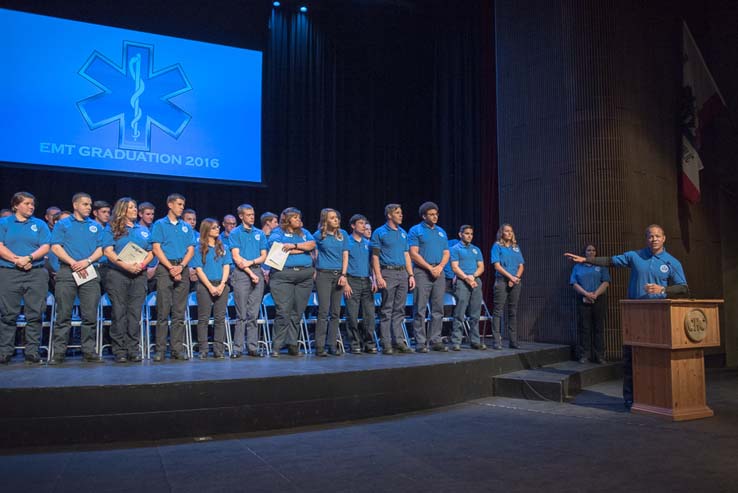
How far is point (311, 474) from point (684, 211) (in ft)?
25.6

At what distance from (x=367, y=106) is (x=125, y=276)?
6557 mm

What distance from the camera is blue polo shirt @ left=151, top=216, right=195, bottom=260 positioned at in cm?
545

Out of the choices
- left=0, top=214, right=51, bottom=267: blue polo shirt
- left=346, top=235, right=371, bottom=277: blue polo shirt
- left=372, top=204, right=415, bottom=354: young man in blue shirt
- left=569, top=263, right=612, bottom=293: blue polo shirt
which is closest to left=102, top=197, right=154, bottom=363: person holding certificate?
left=0, top=214, right=51, bottom=267: blue polo shirt

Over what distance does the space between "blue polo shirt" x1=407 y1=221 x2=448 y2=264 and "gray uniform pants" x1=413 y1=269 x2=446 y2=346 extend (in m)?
0.19

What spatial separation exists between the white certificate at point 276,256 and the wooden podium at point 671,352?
3.18 meters

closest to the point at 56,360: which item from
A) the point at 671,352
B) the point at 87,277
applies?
the point at 87,277

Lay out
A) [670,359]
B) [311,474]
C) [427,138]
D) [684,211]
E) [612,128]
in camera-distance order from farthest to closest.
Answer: [427,138] < [684,211] < [612,128] < [670,359] < [311,474]

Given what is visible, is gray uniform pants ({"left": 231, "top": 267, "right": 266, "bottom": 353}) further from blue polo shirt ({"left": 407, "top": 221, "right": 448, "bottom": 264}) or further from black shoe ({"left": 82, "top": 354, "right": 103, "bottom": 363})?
blue polo shirt ({"left": 407, "top": 221, "right": 448, "bottom": 264})

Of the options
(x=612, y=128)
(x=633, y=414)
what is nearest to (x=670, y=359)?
(x=633, y=414)

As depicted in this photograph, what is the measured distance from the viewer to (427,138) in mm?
11320

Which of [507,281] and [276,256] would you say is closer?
[276,256]

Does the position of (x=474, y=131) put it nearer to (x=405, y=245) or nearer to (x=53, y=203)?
(x=405, y=245)

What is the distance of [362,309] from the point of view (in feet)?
21.0

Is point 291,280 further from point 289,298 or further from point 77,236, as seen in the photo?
point 77,236
